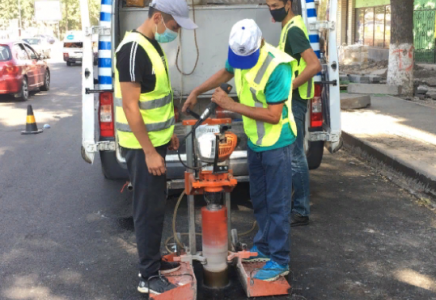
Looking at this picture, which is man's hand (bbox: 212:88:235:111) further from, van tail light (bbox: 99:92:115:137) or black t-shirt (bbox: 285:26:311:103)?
van tail light (bbox: 99:92:115:137)

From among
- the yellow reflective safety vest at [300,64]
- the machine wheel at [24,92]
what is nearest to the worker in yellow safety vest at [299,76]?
the yellow reflective safety vest at [300,64]

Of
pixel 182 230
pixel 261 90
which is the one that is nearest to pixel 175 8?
pixel 261 90

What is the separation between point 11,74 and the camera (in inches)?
580

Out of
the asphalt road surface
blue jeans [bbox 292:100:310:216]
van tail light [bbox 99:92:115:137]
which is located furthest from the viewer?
van tail light [bbox 99:92:115:137]

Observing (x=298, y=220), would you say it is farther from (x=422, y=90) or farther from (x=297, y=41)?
(x=422, y=90)

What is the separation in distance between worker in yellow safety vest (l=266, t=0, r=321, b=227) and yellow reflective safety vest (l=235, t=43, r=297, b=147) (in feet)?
2.59

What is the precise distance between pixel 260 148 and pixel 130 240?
1.75 metres

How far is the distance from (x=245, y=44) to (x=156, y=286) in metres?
1.64

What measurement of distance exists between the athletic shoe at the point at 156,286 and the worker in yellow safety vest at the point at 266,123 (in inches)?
23.3

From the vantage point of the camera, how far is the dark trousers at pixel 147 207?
3680 millimetres

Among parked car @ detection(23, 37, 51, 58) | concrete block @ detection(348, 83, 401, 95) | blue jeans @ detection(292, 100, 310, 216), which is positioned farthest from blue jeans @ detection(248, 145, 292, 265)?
parked car @ detection(23, 37, 51, 58)

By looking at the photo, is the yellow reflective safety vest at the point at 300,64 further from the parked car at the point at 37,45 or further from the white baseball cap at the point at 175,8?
the parked car at the point at 37,45

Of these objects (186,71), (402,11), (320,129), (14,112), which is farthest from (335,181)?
(14,112)

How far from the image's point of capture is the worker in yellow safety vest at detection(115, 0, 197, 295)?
3467 mm
